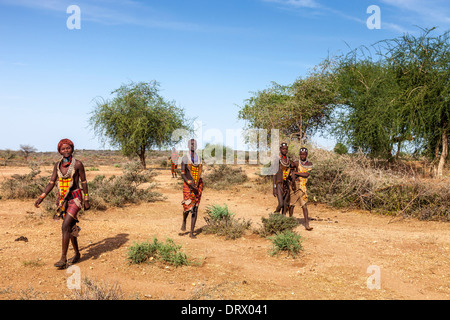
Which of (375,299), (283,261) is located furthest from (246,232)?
(375,299)

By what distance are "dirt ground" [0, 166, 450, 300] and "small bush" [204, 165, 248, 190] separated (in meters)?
7.81

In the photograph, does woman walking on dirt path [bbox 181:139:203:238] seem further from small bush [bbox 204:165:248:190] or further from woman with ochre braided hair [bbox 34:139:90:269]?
small bush [bbox 204:165:248:190]

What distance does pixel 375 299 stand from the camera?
4.56 m

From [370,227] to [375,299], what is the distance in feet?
15.8

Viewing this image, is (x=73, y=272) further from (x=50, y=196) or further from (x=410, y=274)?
(x=50, y=196)

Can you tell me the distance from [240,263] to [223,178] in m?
12.9

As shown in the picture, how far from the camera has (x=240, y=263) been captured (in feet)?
19.7

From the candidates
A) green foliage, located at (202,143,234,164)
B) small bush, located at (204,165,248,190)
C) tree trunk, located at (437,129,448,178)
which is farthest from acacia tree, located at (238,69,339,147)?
green foliage, located at (202,143,234,164)

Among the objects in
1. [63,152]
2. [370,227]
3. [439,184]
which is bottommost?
[370,227]

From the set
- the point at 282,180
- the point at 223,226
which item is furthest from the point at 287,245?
the point at 282,180

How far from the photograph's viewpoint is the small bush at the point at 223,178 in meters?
17.5

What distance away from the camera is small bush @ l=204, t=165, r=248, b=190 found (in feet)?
57.3

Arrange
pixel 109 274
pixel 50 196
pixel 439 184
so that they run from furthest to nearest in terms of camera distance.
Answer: pixel 50 196 < pixel 439 184 < pixel 109 274

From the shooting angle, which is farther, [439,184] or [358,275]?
[439,184]
